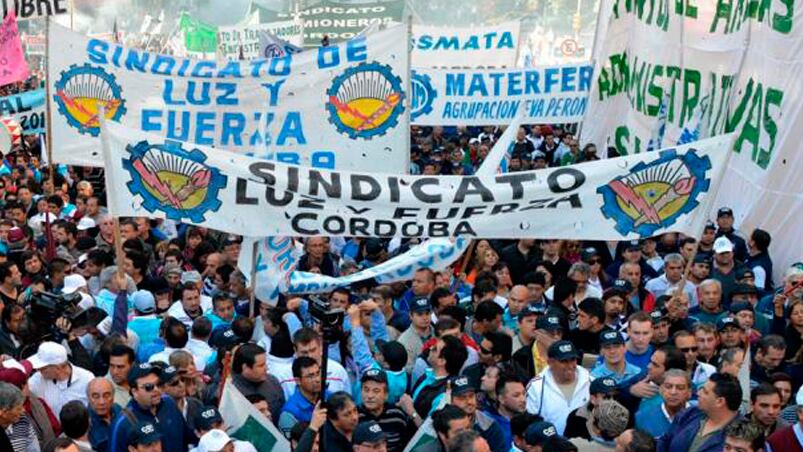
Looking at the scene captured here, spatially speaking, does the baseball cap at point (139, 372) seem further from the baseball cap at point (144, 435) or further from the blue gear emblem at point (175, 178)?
the blue gear emblem at point (175, 178)

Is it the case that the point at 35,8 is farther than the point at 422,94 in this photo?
No

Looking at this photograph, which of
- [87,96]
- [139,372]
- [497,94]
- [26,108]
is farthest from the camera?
[497,94]

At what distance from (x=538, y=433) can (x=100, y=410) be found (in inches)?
95.1

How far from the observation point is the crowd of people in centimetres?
625

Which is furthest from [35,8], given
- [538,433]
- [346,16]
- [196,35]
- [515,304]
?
[196,35]

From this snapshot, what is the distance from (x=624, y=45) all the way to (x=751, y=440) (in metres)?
14.2

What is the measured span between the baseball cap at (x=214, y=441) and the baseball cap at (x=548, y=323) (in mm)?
2322

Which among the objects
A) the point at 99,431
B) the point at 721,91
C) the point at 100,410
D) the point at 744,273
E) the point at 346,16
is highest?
the point at 346,16

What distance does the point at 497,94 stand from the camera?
15633 millimetres

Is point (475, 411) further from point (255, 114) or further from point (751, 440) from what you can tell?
point (255, 114)

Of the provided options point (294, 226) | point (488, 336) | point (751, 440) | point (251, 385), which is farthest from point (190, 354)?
point (751, 440)

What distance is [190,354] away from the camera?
7.36 meters

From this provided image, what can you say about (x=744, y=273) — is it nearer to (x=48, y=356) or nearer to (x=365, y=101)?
(x=365, y=101)

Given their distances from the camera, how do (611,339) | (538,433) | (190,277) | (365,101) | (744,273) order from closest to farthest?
(538,433) → (611,339) → (190,277) → (744,273) → (365,101)
